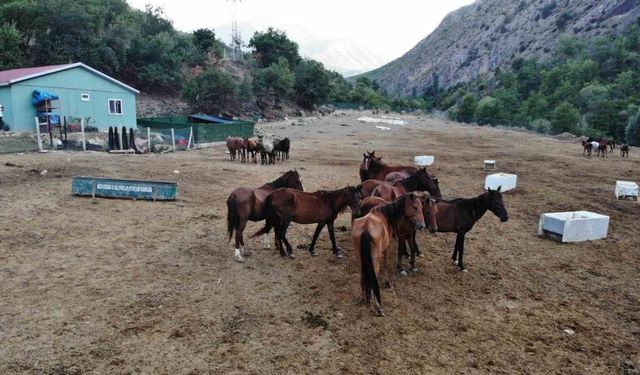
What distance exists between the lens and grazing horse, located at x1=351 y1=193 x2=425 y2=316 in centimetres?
559

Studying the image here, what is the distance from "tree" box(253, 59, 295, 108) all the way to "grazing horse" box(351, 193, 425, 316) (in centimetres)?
5048

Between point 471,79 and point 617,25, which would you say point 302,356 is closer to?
point 617,25

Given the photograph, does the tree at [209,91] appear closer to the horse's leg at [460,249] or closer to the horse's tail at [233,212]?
the horse's tail at [233,212]

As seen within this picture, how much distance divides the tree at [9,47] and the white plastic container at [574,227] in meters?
40.5

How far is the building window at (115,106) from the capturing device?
28.4m

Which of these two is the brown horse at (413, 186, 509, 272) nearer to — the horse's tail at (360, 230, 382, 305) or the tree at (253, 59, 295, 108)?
the horse's tail at (360, 230, 382, 305)

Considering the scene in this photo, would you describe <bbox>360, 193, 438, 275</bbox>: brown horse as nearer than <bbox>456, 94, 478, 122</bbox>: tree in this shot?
Yes

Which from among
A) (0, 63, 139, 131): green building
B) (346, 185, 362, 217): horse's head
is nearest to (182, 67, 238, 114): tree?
(0, 63, 139, 131): green building

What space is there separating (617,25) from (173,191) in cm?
10356

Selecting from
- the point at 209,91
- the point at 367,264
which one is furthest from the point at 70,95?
the point at 367,264

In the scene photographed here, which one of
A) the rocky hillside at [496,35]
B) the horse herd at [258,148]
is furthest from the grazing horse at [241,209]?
the rocky hillside at [496,35]

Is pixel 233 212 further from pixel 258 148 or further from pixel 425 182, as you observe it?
pixel 258 148

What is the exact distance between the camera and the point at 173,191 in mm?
11391

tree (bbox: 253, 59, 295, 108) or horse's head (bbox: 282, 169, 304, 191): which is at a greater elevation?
tree (bbox: 253, 59, 295, 108)
